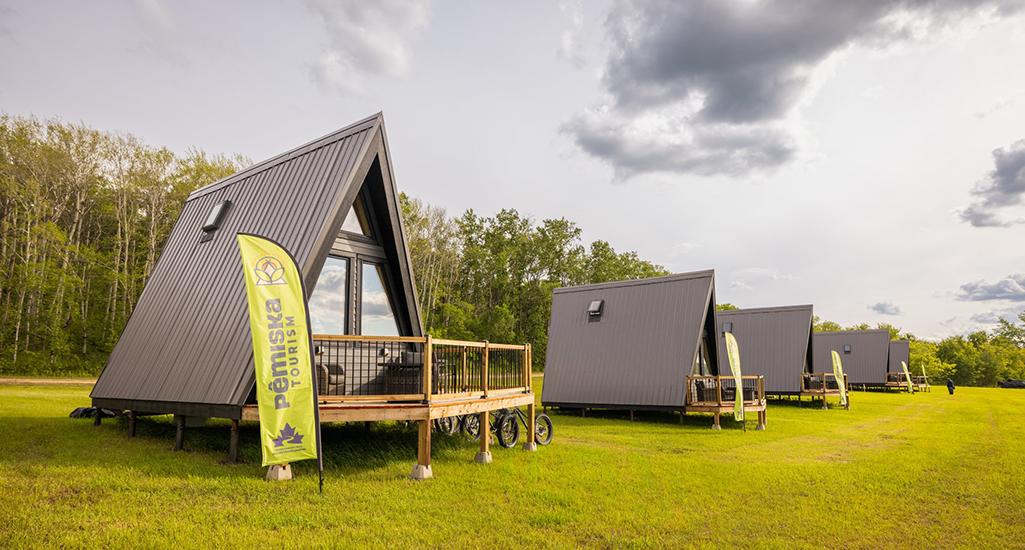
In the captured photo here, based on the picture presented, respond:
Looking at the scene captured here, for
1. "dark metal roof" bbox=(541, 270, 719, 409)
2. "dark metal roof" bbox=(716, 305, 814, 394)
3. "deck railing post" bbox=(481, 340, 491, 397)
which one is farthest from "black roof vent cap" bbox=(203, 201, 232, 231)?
"dark metal roof" bbox=(716, 305, 814, 394)

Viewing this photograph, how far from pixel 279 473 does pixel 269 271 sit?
2.81m

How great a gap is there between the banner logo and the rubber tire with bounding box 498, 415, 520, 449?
5.63 m

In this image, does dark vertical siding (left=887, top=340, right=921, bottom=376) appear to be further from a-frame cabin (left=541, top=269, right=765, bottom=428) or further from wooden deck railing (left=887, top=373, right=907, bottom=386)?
a-frame cabin (left=541, top=269, right=765, bottom=428)

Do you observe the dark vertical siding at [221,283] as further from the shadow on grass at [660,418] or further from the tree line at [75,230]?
the tree line at [75,230]

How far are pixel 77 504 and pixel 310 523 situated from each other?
8.97 ft

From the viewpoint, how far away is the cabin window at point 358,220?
1117 cm

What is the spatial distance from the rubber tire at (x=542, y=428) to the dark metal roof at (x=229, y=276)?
3.42 m

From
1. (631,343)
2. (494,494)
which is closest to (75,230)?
(631,343)

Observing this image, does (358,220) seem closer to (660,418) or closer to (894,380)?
(660,418)

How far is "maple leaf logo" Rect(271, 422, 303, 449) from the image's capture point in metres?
6.93

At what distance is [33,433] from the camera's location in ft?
33.5

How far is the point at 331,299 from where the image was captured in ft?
34.9

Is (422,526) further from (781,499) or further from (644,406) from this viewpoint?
(644,406)

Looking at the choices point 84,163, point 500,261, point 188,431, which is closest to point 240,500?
point 188,431
